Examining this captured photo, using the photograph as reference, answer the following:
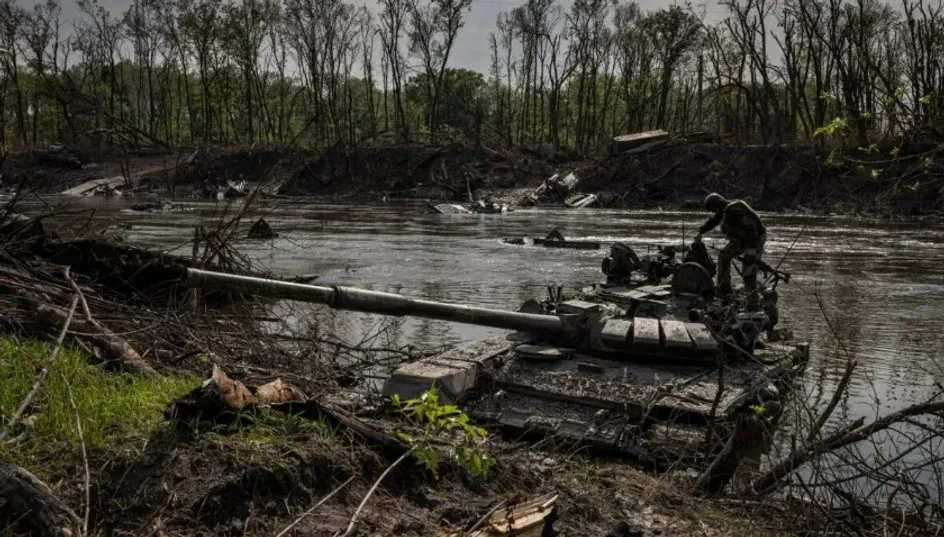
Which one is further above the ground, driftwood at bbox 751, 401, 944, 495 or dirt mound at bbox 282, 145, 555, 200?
dirt mound at bbox 282, 145, 555, 200

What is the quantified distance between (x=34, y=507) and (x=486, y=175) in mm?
40603

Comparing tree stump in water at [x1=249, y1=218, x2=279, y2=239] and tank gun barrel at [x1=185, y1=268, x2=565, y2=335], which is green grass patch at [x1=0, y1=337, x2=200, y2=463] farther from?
tree stump in water at [x1=249, y1=218, x2=279, y2=239]

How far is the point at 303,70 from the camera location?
5938cm

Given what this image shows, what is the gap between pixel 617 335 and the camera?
8.19 m

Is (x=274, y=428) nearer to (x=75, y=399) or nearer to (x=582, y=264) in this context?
(x=75, y=399)

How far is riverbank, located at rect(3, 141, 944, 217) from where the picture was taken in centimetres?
3706

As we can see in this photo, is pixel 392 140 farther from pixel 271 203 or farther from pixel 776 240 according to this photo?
pixel 776 240

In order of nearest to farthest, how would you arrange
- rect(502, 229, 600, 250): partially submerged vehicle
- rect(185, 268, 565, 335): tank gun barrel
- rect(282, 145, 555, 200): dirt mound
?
rect(185, 268, 565, 335): tank gun barrel → rect(502, 229, 600, 250): partially submerged vehicle → rect(282, 145, 555, 200): dirt mound

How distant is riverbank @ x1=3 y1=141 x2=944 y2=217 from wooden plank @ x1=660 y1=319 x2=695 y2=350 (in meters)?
26.2

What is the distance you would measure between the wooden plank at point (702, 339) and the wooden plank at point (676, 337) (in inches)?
2.0

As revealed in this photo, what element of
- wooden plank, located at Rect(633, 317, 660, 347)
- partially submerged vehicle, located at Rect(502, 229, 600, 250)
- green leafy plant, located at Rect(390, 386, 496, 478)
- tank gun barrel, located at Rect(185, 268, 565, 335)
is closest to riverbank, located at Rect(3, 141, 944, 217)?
partially submerged vehicle, located at Rect(502, 229, 600, 250)

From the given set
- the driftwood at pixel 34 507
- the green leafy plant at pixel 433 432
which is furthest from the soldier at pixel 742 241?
the driftwood at pixel 34 507

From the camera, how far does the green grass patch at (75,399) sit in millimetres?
4445

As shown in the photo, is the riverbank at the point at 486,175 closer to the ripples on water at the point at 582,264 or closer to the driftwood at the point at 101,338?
the ripples on water at the point at 582,264
